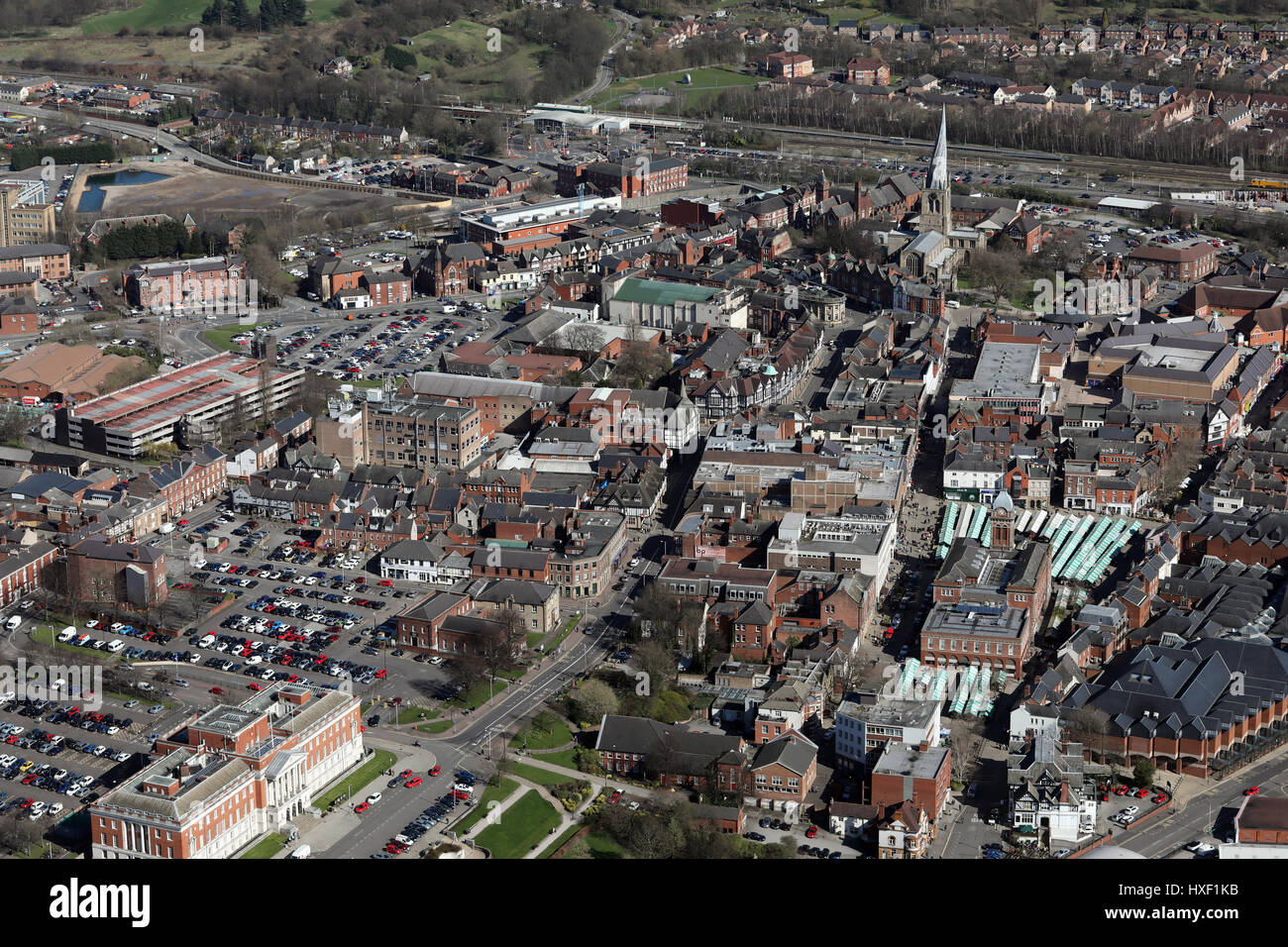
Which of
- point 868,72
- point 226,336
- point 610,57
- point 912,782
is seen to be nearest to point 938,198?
point 226,336

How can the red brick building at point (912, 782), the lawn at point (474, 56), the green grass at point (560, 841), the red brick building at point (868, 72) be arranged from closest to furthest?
the green grass at point (560, 841) < the red brick building at point (912, 782) < the red brick building at point (868, 72) < the lawn at point (474, 56)

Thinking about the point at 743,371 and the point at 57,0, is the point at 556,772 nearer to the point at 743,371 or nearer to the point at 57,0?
the point at 743,371

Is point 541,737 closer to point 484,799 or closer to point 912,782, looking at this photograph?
point 484,799

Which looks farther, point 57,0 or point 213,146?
point 57,0

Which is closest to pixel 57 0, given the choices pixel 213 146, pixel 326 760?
pixel 213 146

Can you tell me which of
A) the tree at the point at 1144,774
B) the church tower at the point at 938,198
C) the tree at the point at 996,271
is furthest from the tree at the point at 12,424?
the church tower at the point at 938,198

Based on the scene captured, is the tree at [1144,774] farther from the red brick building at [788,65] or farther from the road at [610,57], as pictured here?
the red brick building at [788,65]

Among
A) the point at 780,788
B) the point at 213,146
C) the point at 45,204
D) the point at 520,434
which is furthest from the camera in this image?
the point at 213,146
